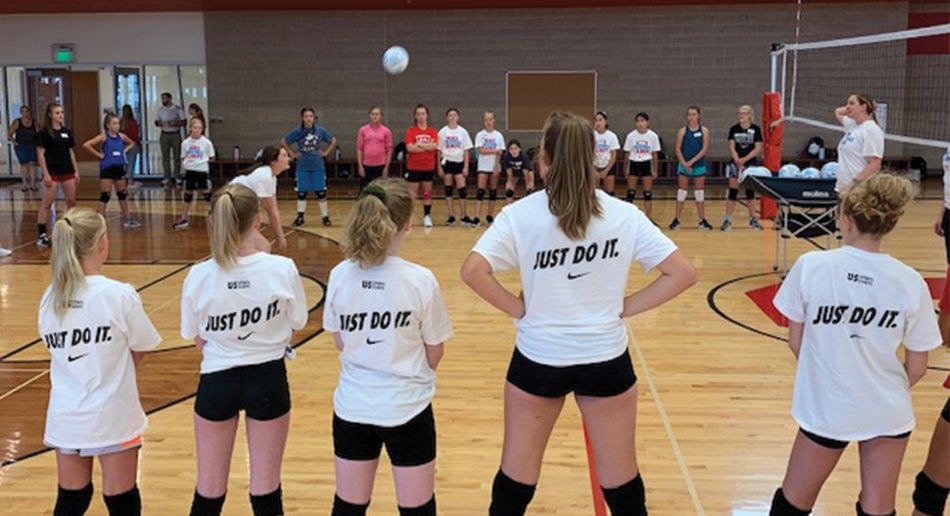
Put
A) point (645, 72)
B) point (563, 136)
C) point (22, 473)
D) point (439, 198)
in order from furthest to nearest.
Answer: point (645, 72) < point (439, 198) < point (22, 473) < point (563, 136)

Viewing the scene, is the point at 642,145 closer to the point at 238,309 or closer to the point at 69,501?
the point at 238,309

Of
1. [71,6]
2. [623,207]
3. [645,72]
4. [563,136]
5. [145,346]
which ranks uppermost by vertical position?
[71,6]

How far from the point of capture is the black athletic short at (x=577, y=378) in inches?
109

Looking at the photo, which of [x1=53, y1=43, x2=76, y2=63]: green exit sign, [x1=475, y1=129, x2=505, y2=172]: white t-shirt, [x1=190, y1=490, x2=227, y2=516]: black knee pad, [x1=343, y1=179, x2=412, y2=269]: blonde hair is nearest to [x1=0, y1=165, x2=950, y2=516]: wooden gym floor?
[x1=190, y1=490, x2=227, y2=516]: black knee pad

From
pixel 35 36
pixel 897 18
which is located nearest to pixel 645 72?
pixel 897 18

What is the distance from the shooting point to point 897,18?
1664cm

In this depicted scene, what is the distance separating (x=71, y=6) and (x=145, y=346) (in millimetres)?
15532

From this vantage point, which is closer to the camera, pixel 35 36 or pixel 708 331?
pixel 708 331

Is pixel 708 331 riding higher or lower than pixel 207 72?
lower

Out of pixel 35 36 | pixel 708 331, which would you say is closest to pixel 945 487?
pixel 708 331

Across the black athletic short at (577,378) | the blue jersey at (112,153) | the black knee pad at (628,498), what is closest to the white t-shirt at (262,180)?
the black athletic short at (577,378)

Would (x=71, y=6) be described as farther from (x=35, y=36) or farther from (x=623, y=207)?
(x=623, y=207)

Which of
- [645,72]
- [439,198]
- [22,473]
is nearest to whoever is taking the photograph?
[22,473]

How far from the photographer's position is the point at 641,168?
1266 cm
